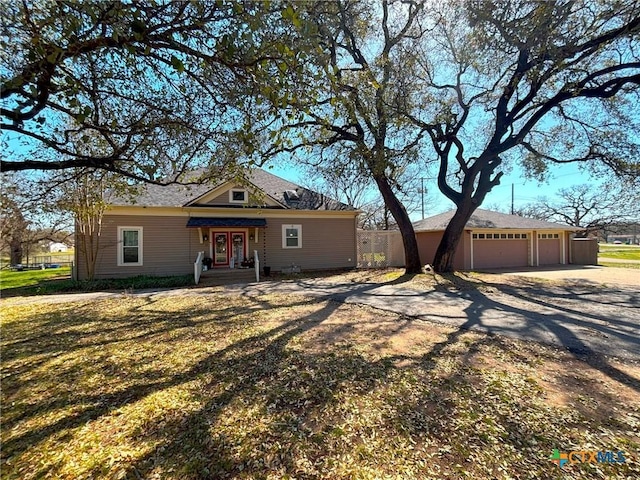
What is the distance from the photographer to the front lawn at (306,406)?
2172 millimetres

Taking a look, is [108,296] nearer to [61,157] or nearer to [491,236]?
[61,157]

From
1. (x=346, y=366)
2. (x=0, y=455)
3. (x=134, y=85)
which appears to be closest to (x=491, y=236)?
(x=346, y=366)

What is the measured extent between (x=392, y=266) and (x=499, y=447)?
49.0 feet

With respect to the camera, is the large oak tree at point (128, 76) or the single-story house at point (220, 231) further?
the single-story house at point (220, 231)

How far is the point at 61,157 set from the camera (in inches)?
273

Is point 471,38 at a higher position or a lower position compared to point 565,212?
higher

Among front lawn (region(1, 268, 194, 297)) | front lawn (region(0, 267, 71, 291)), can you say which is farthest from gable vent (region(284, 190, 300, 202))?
front lawn (region(0, 267, 71, 291))

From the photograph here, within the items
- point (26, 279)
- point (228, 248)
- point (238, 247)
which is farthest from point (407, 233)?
point (26, 279)

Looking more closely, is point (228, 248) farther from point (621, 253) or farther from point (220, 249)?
point (621, 253)

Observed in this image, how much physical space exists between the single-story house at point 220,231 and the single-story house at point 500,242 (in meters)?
4.63

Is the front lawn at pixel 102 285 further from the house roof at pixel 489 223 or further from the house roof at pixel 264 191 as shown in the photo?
the house roof at pixel 489 223

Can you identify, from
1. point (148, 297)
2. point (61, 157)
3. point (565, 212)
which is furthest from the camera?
point (565, 212)

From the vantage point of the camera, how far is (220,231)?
13875 mm

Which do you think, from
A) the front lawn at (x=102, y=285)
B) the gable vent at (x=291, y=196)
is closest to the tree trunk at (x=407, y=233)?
the gable vent at (x=291, y=196)
